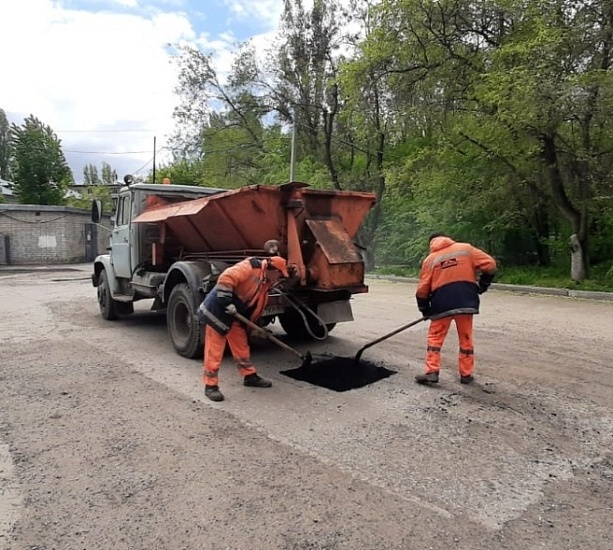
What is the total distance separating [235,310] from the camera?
15.2ft

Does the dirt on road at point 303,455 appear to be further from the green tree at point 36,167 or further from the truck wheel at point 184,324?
the green tree at point 36,167

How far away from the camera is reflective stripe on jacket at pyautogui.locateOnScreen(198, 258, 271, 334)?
15.3ft

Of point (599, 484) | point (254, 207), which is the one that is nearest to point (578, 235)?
point (254, 207)

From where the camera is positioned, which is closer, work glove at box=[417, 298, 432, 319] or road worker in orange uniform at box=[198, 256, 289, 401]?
road worker in orange uniform at box=[198, 256, 289, 401]

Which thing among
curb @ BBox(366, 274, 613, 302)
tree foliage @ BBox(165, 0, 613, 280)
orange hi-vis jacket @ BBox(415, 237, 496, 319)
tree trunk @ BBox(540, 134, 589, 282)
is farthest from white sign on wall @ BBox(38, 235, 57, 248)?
orange hi-vis jacket @ BBox(415, 237, 496, 319)

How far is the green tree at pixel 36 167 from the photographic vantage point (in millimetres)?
30953

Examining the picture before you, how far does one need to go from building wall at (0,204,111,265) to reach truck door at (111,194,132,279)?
17149mm

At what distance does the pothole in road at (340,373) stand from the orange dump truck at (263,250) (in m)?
0.43

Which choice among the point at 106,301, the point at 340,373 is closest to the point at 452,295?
the point at 340,373

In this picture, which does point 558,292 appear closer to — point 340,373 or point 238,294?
point 340,373

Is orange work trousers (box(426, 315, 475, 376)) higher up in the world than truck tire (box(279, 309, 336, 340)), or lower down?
higher up

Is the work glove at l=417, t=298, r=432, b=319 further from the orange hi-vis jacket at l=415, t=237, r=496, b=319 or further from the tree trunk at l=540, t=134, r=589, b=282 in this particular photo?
the tree trunk at l=540, t=134, r=589, b=282

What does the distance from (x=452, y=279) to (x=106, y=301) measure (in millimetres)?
6267

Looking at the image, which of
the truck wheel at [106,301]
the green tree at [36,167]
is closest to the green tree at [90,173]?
the green tree at [36,167]
